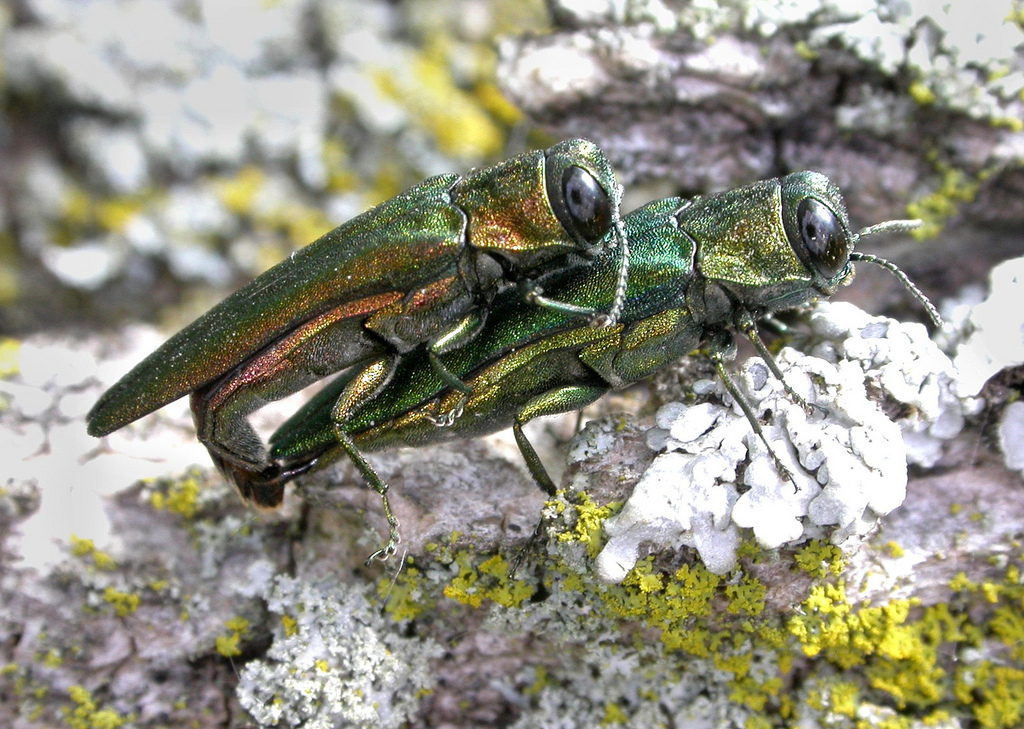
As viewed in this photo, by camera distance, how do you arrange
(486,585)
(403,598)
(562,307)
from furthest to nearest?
1. (403,598)
2. (486,585)
3. (562,307)

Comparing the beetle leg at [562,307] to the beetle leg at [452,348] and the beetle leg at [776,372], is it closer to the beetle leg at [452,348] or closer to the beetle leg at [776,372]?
the beetle leg at [452,348]

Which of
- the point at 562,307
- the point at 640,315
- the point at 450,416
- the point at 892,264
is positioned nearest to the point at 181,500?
the point at 450,416

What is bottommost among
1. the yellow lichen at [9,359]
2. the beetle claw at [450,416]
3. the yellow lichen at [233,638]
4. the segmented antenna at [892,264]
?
the yellow lichen at [233,638]

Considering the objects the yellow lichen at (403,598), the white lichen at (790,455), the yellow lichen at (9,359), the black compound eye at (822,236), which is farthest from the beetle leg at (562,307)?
the yellow lichen at (9,359)

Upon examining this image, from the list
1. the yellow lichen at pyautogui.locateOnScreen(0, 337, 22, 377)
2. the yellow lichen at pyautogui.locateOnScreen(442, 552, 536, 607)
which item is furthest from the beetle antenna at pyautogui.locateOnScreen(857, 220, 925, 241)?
the yellow lichen at pyautogui.locateOnScreen(0, 337, 22, 377)

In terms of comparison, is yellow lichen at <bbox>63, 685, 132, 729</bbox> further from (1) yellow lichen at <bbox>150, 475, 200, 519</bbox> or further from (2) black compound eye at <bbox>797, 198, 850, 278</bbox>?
(2) black compound eye at <bbox>797, 198, 850, 278</bbox>

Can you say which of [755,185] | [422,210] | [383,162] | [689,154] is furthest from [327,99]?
[755,185]

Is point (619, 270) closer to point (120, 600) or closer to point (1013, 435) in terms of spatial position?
point (1013, 435)
